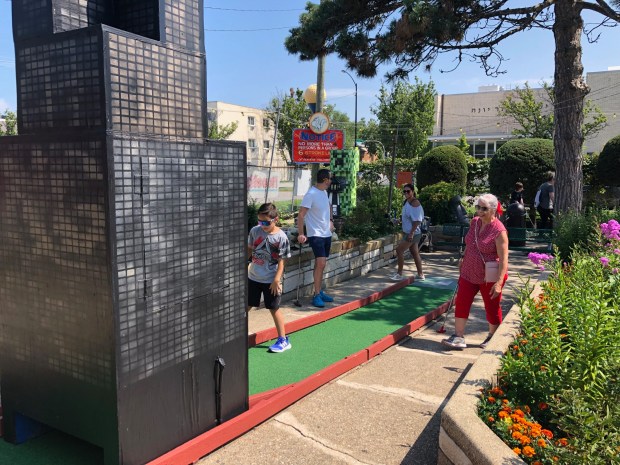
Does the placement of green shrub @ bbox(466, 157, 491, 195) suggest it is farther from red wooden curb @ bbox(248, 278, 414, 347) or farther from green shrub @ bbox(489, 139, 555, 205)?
red wooden curb @ bbox(248, 278, 414, 347)

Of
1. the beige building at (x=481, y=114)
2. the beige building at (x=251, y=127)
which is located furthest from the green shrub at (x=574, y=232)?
the beige building at (x=251, y=127)

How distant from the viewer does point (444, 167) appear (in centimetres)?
1702

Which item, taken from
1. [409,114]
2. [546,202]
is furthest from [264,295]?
[409,114]

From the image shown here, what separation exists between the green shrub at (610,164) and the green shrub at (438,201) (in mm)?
6173

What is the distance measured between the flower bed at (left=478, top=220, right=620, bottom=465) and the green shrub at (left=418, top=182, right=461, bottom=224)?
9.24 meters

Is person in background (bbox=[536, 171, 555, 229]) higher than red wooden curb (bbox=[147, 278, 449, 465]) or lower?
higher

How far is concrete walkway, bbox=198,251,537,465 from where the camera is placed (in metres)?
3.29

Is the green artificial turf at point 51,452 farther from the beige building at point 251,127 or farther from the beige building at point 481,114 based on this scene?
the beige building at point 251,127

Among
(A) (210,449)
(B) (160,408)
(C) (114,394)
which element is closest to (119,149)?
(C) (114,394)

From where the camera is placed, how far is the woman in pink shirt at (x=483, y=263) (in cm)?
512

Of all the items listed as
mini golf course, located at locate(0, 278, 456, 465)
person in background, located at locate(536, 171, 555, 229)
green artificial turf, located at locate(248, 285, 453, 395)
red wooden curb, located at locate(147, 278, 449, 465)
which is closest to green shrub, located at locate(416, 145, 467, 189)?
person in background, located at locate(536, 171, 555, 229)

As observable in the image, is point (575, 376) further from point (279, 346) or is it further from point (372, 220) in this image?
point (372, 220)

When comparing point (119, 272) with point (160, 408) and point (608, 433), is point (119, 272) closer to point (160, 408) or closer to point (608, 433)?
point (160, 408)

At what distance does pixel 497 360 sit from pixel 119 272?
2.83 metres
